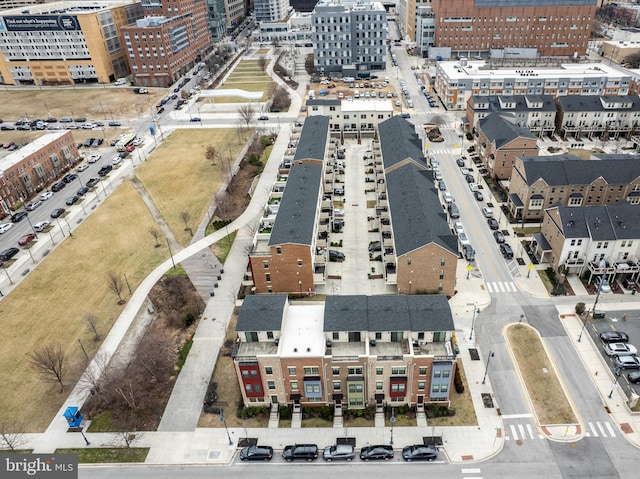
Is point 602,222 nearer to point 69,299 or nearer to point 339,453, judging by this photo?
point 339,453

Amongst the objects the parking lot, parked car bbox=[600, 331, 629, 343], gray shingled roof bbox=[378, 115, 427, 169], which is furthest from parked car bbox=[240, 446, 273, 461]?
gray shingled roof bbox=[378, 115, 427, 169]

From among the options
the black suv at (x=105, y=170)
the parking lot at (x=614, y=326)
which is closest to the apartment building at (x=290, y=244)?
the parking lot at (x=614, y=326)

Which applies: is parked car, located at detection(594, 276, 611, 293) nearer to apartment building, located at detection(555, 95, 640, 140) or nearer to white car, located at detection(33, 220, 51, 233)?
apartment building, located at detection(555, 95, 640, 140)

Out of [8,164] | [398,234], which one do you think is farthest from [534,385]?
[8,164]

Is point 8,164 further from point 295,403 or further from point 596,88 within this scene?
point 596,88

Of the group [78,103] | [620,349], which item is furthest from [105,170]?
[620,349]

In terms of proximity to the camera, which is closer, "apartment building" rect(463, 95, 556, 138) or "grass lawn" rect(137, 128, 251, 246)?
"grass lawn" rect(137, 128, 251, 246)

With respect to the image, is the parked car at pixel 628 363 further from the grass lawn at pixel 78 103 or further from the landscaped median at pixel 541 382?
the grass lawn at pixel 78 103
